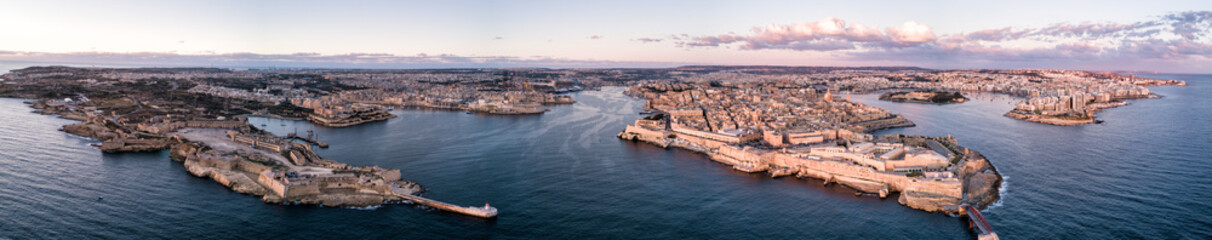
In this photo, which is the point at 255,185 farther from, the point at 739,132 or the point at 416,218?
the point at 739,132

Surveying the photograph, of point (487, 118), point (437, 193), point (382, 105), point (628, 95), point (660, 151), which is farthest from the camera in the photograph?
point (628, 95)

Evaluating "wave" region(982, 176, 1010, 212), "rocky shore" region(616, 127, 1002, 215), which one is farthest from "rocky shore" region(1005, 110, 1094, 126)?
"wave" region(982, 176, 1010, 212)

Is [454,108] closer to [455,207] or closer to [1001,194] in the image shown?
[455,207]

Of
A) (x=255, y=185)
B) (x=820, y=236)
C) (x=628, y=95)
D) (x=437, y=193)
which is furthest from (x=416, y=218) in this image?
(x=628, y=95)

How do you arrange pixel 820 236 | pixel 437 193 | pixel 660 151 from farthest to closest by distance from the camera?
pixel 660 151 < pixel 437 193 < pixel 820 236

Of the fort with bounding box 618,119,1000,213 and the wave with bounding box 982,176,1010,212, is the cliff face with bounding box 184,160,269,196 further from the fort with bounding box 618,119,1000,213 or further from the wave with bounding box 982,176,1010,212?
the wave with bounding box 982,176,1010,212

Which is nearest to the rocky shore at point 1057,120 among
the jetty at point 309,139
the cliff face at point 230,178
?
the jetty at point 309,139
